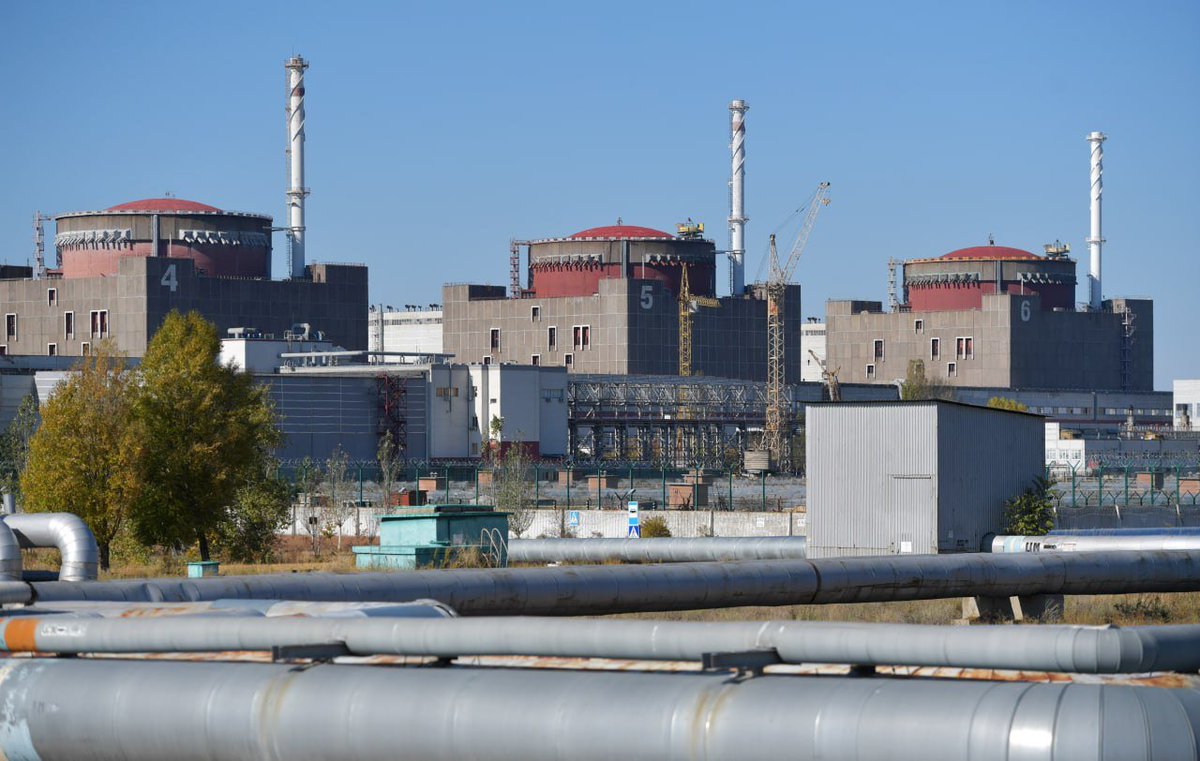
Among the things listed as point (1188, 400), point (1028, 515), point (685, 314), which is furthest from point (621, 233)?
point (1028, 515)

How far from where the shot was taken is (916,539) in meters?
35.4

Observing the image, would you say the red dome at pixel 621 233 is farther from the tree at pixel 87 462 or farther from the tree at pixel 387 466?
the tree at pixel 87 462

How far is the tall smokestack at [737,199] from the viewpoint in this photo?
5148 inches

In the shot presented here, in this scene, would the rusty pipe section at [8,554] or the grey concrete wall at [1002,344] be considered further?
the grey concrete wall at [1002,344]

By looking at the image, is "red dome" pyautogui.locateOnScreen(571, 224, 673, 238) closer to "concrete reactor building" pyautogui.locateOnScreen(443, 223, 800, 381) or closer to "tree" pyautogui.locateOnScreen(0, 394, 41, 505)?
"concrete reactor building" pyautogui.locateOnScreen(443, 223, 800, 381)

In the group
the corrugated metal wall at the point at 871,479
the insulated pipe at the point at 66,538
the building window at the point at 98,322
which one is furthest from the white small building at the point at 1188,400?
the insulated pipe at the point at 66,538

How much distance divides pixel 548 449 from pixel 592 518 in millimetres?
43370

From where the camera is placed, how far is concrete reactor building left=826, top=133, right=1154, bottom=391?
13575 centimetres

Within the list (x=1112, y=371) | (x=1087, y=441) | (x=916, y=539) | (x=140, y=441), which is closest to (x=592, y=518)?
(x=140, y=441)

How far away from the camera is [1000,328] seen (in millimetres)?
135250

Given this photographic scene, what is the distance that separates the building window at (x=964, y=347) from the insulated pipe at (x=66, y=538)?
116 metres

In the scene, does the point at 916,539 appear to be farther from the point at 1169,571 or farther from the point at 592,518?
the point at 592,518

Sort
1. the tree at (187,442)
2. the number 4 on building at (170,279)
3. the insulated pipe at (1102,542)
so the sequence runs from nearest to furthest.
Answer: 1. the insulated pipe at (1102,542)
2. the tree at (187,442)
3. the number 4 on building at (170,279)

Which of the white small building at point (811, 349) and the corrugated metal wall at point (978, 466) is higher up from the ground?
the white small building at point (811, 349)
